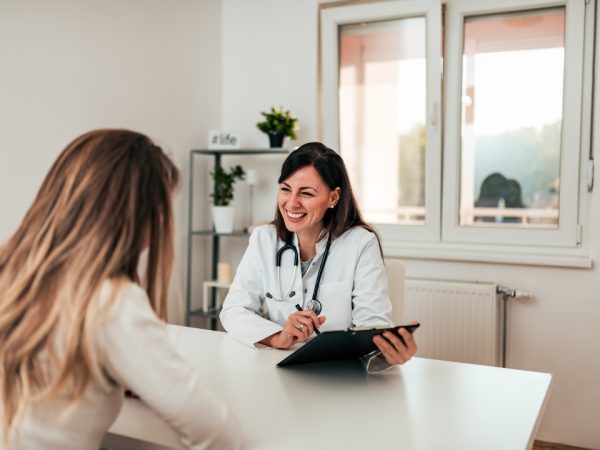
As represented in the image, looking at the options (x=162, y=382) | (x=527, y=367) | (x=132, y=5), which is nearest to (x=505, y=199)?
(x=527, y=367)

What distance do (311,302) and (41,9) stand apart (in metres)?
1.72

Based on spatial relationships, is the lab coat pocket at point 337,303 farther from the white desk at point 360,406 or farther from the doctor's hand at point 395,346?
the doctor's hand at point 395,346

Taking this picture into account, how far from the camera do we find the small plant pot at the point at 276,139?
11.0 feet

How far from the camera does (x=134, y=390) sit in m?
0.92

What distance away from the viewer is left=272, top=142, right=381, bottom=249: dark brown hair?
2062 millimetres

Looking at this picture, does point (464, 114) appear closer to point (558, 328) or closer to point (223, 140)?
point (558, 328)

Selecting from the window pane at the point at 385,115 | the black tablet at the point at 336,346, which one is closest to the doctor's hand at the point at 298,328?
the black tablet at the point at 336,346

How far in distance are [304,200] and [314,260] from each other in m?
0.20

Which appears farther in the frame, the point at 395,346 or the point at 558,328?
the point at 558,328

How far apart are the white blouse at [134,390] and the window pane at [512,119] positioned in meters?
2.49

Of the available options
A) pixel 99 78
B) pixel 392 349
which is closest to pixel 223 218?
pixel 99 78

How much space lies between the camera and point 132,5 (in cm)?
307

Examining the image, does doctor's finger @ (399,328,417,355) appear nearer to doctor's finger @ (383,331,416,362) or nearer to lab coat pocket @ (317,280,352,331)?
doctor's finger @ (383,331,416,362)

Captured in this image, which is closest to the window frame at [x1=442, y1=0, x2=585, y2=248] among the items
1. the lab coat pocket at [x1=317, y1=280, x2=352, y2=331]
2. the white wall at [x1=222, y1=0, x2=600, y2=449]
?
the white wall at [x1=222, y1=0, x2=600, y2=449]
